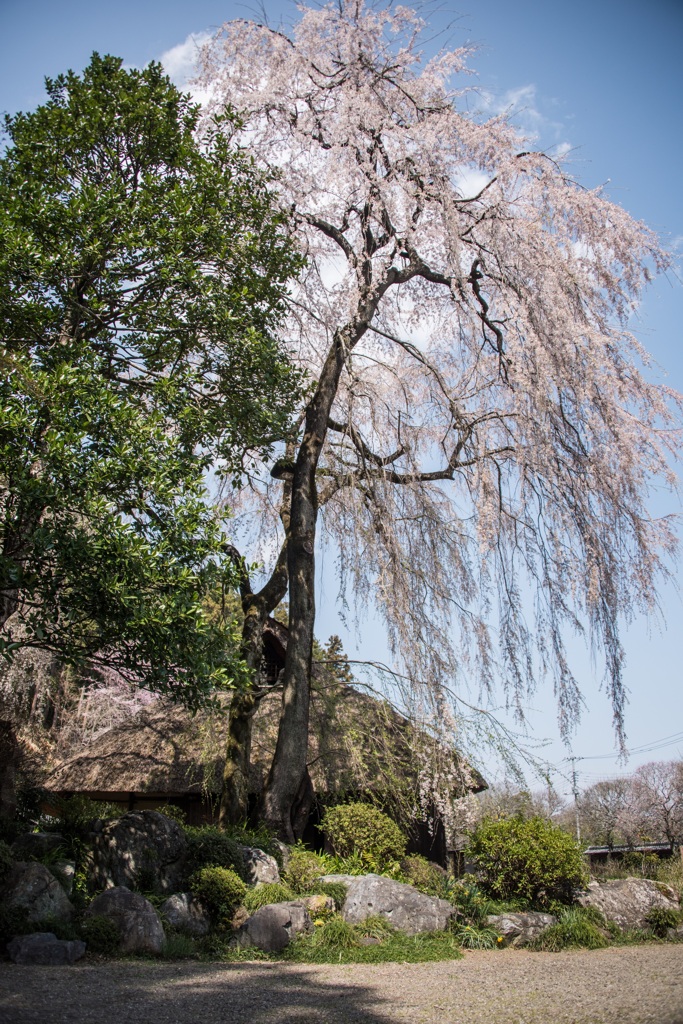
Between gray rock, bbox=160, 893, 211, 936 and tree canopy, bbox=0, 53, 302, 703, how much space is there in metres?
2.20

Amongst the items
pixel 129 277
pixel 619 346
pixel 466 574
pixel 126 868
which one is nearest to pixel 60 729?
pixel 126 868

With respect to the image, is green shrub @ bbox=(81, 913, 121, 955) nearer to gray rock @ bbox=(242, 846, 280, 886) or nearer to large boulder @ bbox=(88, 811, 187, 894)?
large boulder @ bbox=(88, 811, 187, 894)

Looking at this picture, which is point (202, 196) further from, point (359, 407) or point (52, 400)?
point (359, 407)

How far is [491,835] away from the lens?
9523mm

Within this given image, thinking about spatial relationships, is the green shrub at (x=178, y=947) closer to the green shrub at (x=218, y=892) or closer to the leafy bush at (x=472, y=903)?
the green shrub at (x=218, y=892)

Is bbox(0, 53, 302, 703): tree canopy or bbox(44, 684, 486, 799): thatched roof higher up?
bbox(0, 53, 302, 703): tree canopy

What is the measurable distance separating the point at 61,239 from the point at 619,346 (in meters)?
6.63

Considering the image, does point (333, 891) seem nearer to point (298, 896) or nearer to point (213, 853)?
point (298, 896)

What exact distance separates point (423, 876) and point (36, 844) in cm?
473

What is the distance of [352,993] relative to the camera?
18.2 ft

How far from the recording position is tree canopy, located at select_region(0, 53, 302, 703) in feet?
21.0

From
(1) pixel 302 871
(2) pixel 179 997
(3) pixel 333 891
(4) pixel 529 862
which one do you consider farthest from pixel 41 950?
(4) pixel 529 862

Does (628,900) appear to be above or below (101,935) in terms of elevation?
below

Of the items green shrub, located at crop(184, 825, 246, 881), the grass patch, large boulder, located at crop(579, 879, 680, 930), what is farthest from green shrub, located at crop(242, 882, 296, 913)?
large boulder, located at crop(579, 879, 680, 930)
